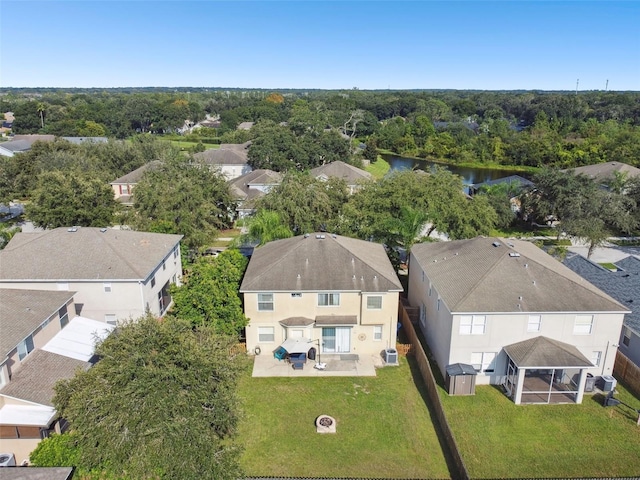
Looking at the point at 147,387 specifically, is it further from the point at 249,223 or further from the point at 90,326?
the point at 249,223

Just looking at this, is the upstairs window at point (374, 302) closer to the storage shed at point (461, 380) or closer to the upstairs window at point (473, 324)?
the upstairs window at point (473, 324)

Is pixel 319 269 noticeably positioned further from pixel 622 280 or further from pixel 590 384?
pixel 622 280

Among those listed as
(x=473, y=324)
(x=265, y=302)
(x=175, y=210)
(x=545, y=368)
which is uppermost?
(x=175, y=210)

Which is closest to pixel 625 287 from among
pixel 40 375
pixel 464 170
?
pixel 40 375

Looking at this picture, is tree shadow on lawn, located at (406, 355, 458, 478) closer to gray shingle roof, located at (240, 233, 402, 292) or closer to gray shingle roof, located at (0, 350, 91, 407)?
gray shingle roof, located at (240, 233, 402, 292)

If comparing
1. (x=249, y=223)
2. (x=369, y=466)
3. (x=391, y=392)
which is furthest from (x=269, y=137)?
(x=369, y=466)

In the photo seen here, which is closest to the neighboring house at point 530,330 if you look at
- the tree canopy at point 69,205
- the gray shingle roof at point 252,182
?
the tree canopy at point 69,205

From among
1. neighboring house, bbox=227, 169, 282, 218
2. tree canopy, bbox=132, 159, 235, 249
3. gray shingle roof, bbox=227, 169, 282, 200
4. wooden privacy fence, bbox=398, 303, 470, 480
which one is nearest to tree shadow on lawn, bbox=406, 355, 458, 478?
wooden privacy fence, bbox=398, 303, 470, 480
